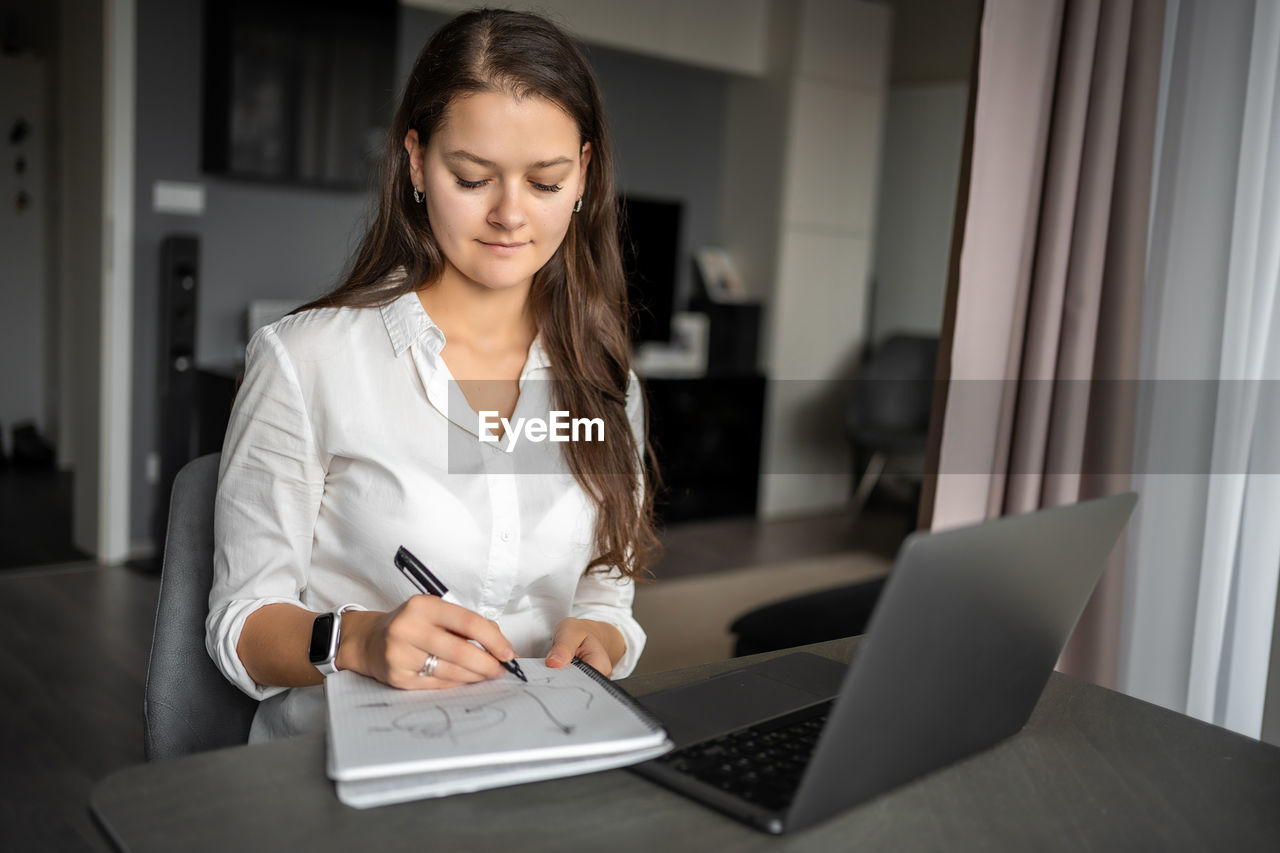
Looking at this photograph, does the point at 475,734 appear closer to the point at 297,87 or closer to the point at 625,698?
the point at 625,698

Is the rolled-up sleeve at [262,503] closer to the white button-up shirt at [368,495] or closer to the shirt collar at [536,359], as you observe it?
the white button-up shirt at [368,495]

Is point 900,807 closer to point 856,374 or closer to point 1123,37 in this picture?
point 1123,37

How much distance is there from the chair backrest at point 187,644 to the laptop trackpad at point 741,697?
490mm

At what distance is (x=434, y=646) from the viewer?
847mm

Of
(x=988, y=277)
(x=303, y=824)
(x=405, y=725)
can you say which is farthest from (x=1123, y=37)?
(x=303, y=824)

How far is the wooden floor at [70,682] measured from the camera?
2219 millimetres

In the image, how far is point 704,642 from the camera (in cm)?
359

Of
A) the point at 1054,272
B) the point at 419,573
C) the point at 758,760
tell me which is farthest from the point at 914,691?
the point at 1054,272

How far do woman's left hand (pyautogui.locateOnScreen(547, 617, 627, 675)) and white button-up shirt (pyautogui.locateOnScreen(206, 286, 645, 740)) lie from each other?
39 mm

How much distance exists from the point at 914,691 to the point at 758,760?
0.48 ft

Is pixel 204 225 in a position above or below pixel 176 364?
above

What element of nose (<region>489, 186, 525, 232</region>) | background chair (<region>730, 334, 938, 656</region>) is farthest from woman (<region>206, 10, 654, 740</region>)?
background chair (<region>730, 334, 938, 656</region>)

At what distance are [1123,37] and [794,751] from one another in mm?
1261

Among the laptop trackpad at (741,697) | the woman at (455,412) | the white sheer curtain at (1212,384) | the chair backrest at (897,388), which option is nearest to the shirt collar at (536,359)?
the woman at (455,412)
